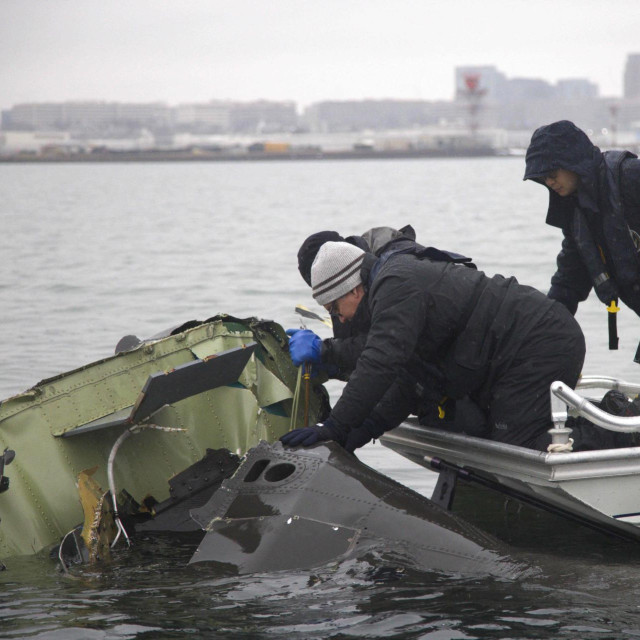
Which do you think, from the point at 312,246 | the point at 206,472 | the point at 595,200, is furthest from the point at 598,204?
the point at 206,472

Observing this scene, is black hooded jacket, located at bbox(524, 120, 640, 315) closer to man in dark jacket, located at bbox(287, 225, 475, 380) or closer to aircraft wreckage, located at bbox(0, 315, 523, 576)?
man in dark jacket, located at bbox(287, 225, 475, 380)

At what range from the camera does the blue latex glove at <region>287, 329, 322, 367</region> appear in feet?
20.4

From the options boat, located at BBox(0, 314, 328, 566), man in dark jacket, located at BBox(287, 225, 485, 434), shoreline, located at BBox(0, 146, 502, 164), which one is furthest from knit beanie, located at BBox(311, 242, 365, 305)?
shoreline, located at BBox(0, 146, 502, 164)

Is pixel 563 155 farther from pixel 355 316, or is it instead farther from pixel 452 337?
pixel 355 316

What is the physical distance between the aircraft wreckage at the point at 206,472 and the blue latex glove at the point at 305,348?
0.29 metres

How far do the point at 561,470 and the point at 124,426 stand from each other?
7.96 feet

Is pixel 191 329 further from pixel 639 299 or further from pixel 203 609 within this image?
pixel 639 299

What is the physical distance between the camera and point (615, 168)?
588cm

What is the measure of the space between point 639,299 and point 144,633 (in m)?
3.22

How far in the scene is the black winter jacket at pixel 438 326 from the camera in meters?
5.11

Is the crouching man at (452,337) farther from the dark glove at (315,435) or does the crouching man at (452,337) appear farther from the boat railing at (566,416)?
the boat railing at (566,416)

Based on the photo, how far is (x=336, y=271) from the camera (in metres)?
5.42

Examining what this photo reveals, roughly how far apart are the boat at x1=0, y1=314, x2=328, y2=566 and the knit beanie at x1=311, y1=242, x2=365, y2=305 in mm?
746

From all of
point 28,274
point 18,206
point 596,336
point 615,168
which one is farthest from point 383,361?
point 18,206
